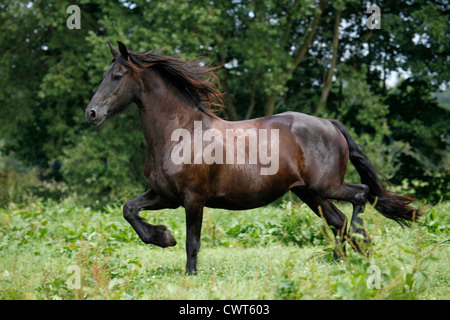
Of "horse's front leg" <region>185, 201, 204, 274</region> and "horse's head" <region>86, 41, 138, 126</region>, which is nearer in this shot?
"horse's head" <region>86, 41, 138, 126</region>

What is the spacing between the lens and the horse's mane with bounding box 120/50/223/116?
505 centimetres

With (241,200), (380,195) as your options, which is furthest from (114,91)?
(380,195)

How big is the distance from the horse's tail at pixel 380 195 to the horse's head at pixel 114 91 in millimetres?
2591

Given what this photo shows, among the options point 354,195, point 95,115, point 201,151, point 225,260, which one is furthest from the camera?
point 225,260

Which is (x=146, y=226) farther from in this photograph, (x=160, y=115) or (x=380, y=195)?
(x=380, y=195)

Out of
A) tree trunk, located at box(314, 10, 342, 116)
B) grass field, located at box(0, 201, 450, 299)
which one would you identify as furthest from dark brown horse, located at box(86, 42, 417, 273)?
tree trunk, located at box(314, 10, 342, 116)

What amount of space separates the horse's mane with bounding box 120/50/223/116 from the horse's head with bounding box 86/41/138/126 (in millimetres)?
118

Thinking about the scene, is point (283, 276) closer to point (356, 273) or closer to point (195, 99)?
point (356, 273)

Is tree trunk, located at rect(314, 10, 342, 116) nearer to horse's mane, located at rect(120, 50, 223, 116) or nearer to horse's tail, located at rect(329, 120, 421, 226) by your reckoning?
horse's tail, located at rect(329, 120, 421, 226)

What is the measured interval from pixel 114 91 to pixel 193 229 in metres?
1.64

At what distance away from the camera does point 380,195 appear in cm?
586

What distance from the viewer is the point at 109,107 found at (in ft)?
15.7

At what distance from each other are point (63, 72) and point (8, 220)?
7.59 m

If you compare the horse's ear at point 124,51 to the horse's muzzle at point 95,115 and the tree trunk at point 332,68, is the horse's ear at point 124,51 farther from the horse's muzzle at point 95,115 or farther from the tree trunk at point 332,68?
the tree trunk at point 332,68
